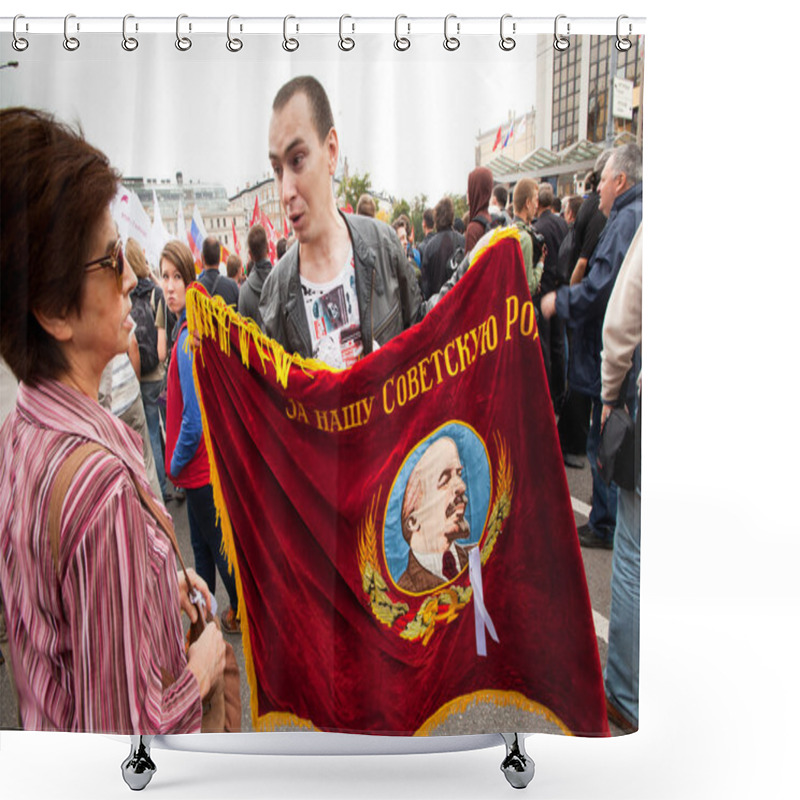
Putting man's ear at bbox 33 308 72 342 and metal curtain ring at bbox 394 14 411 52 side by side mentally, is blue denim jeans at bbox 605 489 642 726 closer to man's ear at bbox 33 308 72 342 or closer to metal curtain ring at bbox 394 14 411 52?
metal curtain ring at bbox 394 14 411 52

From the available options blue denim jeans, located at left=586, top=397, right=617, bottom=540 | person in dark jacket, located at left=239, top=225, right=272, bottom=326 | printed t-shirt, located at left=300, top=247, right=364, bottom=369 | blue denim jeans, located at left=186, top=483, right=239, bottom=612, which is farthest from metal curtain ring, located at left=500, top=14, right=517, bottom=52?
blue denim jeans, located at left=186, top=483, right=239, bottom=612

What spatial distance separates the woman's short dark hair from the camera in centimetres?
189

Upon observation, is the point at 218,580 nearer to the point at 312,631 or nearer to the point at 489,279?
the point at 312,631

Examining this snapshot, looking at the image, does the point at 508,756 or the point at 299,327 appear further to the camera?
the point at 508,756

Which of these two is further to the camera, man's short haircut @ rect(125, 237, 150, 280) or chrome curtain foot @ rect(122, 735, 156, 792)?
chrome curtain foot @ rect(122, 735, 156, 792)

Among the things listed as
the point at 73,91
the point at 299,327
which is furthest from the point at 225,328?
the point at 73,91

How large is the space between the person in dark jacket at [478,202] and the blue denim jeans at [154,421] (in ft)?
2.30

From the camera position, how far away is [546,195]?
6.27ft

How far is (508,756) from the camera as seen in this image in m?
2.13

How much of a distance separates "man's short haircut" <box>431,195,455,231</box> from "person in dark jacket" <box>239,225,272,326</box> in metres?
0.35

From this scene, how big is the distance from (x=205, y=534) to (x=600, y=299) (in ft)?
3.10

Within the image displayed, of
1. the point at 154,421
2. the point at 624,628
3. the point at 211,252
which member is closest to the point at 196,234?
the point at 211,252

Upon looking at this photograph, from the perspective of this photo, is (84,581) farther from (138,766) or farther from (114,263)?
(114,263)

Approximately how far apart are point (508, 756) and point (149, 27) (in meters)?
1.71
